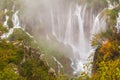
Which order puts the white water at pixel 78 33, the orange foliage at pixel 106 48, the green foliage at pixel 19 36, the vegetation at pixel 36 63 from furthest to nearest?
the green foliage at pixel 19 36, the white water at pixel 78 33, the orange foliage at pixel 106 48, the vegetation at pixel 36 63

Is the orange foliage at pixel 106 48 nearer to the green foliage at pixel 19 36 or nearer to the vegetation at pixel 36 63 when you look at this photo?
the vegetation at pixel 36 63

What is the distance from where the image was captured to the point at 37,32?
162ft

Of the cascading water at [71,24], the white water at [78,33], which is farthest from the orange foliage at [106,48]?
the white water at [78,33]

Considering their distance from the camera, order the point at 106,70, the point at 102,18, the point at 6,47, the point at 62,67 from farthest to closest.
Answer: the point at 102,18 → the point at 62,67 → the point at 6,47 → the point at 106,70

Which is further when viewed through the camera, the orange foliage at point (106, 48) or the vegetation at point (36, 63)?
the orange foliage at point (106, 48)

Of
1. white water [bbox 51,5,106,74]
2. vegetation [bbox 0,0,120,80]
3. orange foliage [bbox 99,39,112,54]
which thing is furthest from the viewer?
white water [bbox 51,5,106,74]

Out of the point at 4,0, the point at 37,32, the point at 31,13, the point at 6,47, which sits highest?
the point at 4,0

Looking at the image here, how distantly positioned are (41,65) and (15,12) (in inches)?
1199

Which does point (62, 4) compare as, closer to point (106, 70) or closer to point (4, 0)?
point (4, 0)

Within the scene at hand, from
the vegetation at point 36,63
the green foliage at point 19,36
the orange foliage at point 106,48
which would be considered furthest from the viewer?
the green foliage at point 19,36

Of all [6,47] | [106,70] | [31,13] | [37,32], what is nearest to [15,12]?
[31,13]

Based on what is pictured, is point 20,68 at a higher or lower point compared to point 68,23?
lower

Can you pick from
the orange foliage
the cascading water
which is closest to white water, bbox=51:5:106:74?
the cascading water

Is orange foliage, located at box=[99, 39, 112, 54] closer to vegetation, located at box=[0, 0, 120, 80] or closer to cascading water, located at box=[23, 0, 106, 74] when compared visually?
vegetation, located at box=[0, 0, 120, 80]
